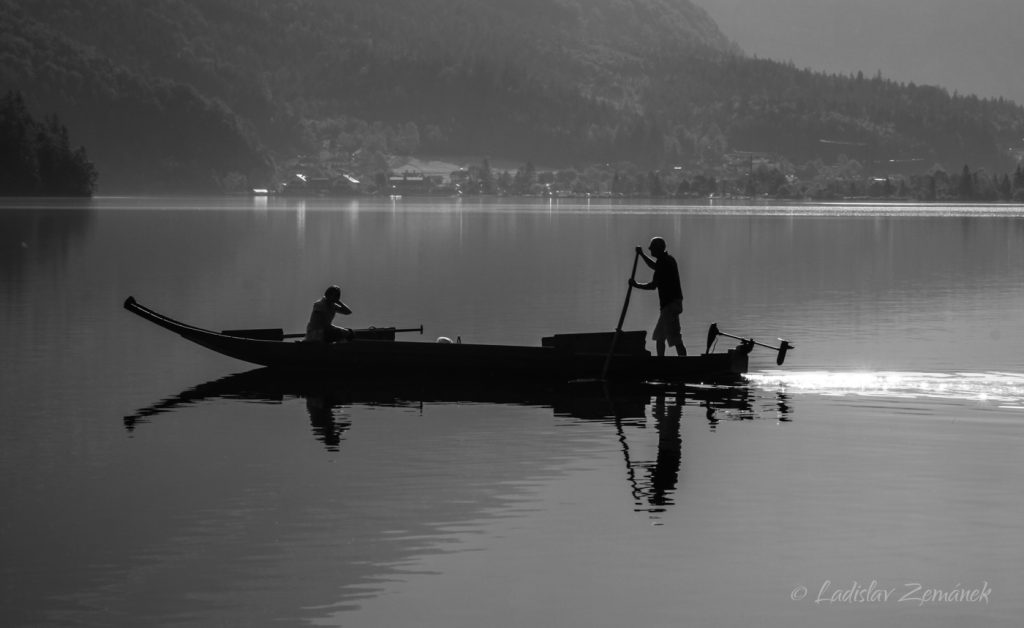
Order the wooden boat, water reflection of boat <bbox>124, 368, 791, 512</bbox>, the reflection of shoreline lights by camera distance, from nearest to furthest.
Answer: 1. water reflection of boat <bbox>124, 368, 791, 512</bbox>
2. the reflection of shoreline lights
3. the wooden boat

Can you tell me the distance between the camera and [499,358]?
122 ft

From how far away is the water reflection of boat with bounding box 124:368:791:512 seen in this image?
3166 centimetres

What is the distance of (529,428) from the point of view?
31.1 m

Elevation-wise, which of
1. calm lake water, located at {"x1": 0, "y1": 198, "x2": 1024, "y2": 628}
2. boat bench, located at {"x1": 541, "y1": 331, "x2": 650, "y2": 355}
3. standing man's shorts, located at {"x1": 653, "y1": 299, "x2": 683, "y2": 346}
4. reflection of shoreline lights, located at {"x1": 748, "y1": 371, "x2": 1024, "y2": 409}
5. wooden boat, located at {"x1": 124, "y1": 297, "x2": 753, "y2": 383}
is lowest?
calm lake water, located at {"x1": 0, "y1": 198, "x2": 1024, "y2": 628}

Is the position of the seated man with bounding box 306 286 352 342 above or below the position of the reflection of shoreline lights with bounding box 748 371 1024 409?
above

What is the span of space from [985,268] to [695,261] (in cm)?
1778

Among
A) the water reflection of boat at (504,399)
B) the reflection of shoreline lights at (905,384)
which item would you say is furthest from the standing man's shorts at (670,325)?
the reflection of shoreline lights at (905,384)

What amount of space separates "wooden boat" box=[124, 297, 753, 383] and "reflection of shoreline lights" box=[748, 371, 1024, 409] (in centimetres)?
141

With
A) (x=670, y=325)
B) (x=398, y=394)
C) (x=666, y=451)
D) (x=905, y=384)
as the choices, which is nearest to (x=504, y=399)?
(x=398, y=394)

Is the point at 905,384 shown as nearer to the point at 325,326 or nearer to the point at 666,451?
the point at 666,451

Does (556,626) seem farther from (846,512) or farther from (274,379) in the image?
(274,379)

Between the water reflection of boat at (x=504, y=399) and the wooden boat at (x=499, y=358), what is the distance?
0.28 metres

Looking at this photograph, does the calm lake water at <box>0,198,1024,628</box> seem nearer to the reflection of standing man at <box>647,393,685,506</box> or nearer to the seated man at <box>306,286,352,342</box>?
the reflection of standing man at <box>647,393,685,506</box>

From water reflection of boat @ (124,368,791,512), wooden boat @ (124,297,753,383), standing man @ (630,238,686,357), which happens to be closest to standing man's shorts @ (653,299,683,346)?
standing man @ (630,238,686,357)
